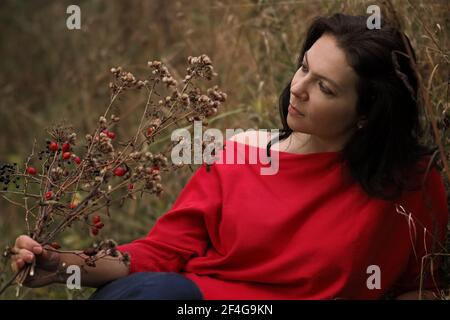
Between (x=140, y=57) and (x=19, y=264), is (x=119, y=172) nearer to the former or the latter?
(x=19, y=264)

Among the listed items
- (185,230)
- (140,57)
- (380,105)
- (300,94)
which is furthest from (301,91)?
(140,57)

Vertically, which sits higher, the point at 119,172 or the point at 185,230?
the point at 119,172

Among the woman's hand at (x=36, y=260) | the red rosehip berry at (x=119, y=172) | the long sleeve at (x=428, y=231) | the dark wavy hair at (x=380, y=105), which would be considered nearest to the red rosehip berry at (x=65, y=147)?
the red rosehip berry at (x=119, y=172)

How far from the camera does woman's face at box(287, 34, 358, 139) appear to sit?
2256mm

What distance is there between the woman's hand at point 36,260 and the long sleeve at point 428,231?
99 centimetres

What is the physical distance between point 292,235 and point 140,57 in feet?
9.86

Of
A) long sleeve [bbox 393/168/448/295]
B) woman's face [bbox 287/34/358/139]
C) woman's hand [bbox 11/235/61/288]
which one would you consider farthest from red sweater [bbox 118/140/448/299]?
woman's hand [bbox 11/235/61/288]

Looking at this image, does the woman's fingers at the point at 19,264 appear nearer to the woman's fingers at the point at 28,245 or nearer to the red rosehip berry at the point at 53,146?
the woman's fingers at the point at 28,245

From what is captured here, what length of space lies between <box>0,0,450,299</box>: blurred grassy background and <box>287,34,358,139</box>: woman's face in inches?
15.8

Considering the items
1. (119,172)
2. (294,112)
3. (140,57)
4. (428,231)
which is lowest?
(428,231)

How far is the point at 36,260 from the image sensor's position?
201cm

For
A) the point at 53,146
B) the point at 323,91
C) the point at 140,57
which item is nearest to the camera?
the point at 53,146
